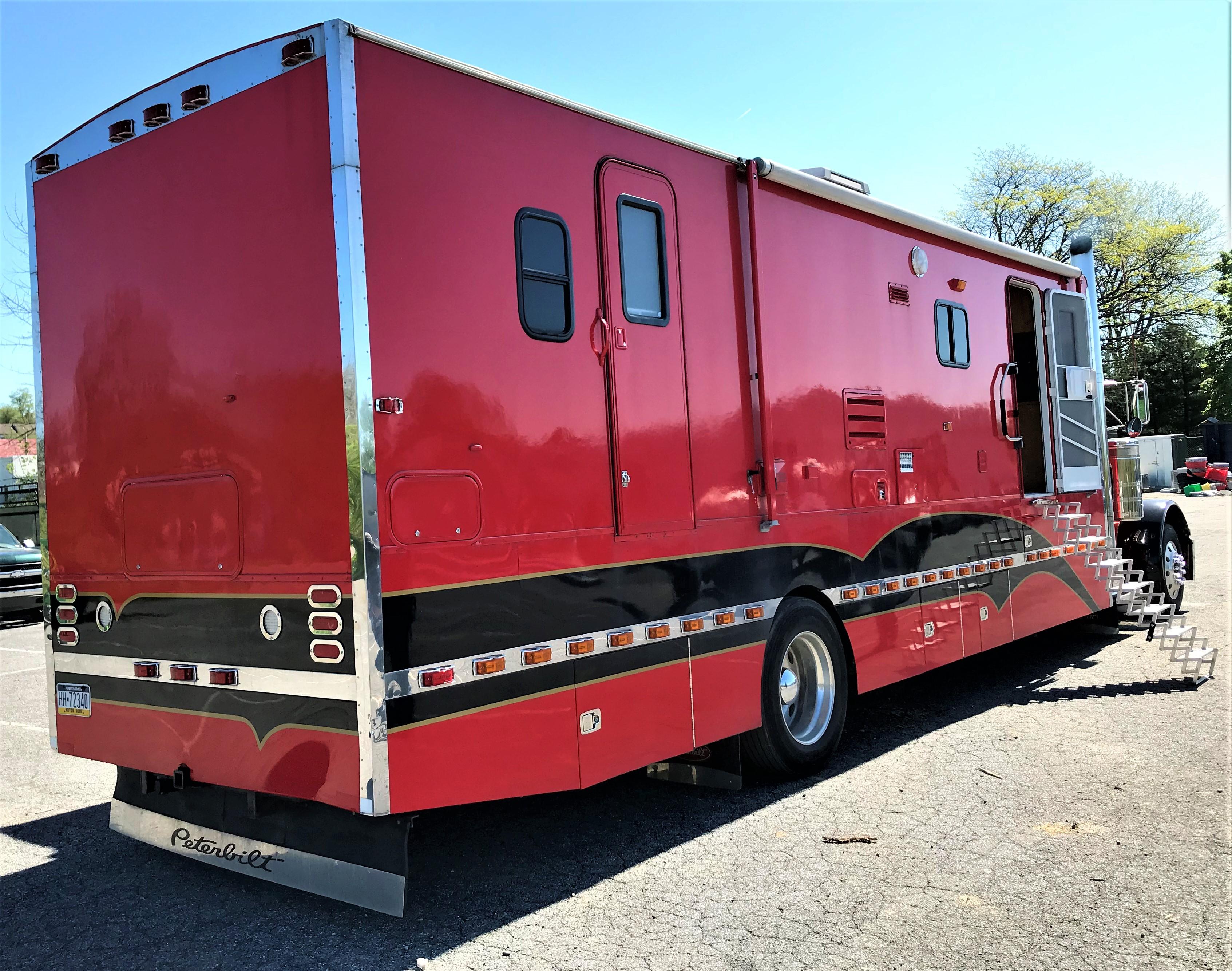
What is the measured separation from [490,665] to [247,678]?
92 centimetres

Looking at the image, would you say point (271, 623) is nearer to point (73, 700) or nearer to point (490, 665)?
point (490, 665)

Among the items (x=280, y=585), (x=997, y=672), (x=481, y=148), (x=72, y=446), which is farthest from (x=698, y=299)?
(x=997, y=672)

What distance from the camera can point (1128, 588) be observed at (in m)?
9.16

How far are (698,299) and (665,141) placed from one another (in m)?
0.77

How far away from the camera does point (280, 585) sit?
12.6 feet

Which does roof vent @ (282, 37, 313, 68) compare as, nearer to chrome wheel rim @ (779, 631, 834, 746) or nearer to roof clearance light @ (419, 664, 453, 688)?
roof clearance light @ (419, 664, 453, 688)

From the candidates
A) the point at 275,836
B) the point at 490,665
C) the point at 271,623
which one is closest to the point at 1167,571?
the point at 490,665

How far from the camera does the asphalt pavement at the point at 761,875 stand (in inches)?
142

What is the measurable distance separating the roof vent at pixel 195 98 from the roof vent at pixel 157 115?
11 centimetres

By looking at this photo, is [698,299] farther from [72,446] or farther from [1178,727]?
[1178,727]

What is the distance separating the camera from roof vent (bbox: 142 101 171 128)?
14.1 feet

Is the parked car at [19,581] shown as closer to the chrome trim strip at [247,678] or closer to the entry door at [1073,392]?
the chrome trim strip at [247,678]

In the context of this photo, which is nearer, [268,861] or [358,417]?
[358,417]

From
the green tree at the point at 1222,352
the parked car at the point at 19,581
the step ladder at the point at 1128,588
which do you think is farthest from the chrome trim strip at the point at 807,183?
the green tree at the point at 1222,352
